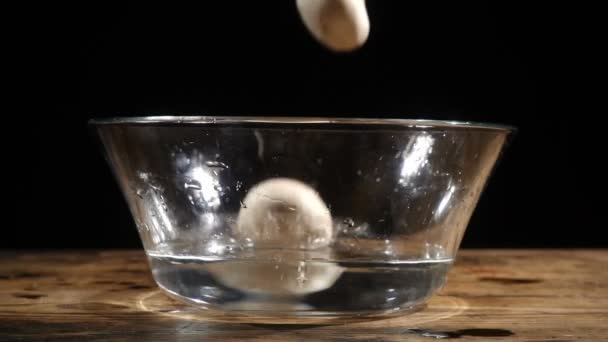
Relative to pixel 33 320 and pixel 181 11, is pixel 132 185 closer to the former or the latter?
pixel 33 320

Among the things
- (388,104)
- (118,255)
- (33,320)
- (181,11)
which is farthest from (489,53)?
(33,320)

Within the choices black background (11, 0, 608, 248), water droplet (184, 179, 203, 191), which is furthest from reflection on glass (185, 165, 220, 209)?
black background (11, 0, 608, 248)

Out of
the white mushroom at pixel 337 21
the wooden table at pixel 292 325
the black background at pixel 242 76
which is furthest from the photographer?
the black background at pixel 242 76

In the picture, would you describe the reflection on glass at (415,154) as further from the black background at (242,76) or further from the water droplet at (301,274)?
the black background at (242,76)

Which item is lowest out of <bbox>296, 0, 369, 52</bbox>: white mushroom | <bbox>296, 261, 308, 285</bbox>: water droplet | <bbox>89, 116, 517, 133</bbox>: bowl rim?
<bbox>296, 261, 308, 285</bbox>: water droplet

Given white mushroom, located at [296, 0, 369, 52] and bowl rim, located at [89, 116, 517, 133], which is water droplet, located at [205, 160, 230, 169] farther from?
white mushroom, located at [296, 0, 369, 52]

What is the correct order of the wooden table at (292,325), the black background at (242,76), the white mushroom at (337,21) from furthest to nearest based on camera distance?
the black background at (242,76) → the white mushroom at (337,21) → the wooden table at (292,325)

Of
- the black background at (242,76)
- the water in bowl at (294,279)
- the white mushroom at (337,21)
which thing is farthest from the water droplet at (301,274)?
the black background at (242,76)
